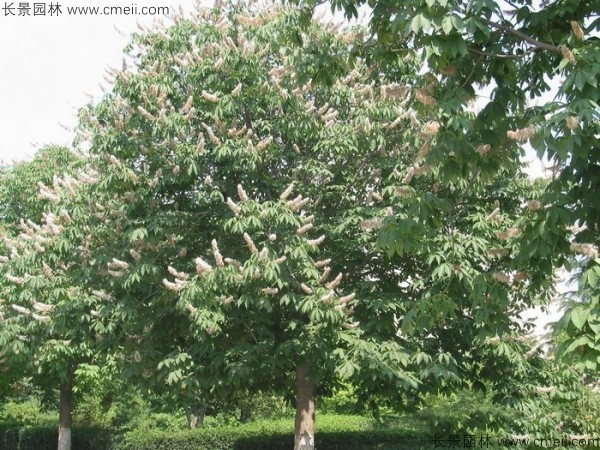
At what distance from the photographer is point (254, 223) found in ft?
33.3

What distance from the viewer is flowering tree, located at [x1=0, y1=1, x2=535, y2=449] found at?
10.6m

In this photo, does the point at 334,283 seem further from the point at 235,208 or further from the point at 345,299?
the point at 235,208

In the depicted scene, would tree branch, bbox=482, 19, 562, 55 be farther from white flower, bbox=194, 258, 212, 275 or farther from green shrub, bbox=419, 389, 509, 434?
green shrub, bbox=419, 389, 509, 434

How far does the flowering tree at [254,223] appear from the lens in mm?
10633

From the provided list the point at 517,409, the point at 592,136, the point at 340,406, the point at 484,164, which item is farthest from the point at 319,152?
the point at 340,406

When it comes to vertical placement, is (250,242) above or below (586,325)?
above

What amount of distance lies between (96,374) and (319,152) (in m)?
8.93

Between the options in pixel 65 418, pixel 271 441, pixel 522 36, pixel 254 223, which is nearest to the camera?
pixel 522 36

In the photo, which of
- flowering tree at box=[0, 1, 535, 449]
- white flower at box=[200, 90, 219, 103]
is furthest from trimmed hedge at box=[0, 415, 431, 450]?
white flower at box=[200, 90, 219, 103]

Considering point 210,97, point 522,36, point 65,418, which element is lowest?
point 65,418

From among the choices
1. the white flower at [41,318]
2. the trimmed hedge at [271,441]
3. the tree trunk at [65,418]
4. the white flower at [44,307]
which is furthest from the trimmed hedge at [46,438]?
the white flower at [44,307]

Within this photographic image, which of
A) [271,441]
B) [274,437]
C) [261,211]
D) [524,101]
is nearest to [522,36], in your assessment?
[524,101]

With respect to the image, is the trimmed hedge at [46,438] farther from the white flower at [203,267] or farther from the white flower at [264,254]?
the white flower at [264,254]

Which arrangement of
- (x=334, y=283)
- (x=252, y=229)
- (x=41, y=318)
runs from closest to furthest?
(x=334, y=283) → (x=252, y=229) → (x=41, y=318)
